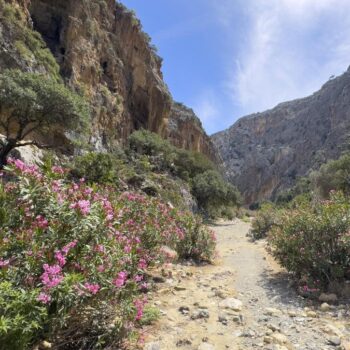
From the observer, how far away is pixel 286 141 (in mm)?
119500

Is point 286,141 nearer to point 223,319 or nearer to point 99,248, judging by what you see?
point 223,319

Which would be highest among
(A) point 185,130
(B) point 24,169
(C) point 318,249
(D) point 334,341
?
(A) point 185,130

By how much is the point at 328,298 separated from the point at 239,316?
1.86 meters

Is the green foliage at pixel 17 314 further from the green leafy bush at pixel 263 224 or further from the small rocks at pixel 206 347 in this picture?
the green leafy bush at pixel 263 224

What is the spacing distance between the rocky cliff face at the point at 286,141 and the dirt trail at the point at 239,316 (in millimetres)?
86104

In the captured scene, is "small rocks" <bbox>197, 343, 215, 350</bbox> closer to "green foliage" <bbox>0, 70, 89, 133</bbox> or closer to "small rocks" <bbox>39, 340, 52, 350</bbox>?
"small rocks" <bbox>39, 340, 52, 350</bbox>

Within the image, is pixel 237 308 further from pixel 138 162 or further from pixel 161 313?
pixel 138 162

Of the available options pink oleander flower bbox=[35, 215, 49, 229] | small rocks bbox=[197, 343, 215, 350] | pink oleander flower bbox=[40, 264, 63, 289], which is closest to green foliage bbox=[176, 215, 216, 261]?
small rocks bbox=[197, 343, 215, 350]

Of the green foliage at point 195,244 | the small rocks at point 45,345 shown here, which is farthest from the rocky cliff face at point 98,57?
the small rocks at point 45,345

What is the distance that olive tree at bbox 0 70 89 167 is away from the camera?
A: 15.1 meters

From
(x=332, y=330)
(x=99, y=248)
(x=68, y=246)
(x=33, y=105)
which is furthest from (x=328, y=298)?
(x=33, y=105)

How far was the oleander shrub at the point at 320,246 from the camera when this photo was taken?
6504 millimetres

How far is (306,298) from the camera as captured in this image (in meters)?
6.28

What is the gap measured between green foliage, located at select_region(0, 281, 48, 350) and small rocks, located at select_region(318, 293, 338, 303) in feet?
16.8
